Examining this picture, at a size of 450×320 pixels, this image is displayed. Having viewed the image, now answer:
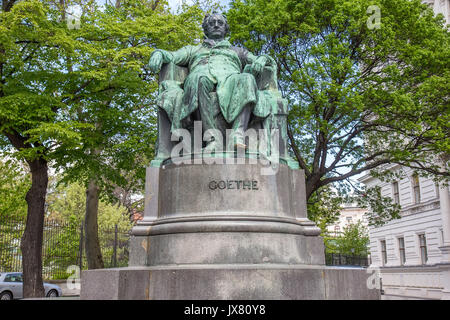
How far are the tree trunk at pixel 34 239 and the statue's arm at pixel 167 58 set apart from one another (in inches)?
373

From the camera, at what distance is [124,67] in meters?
16.3

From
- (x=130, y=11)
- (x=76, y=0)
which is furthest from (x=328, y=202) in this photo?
(x=76, y=0)

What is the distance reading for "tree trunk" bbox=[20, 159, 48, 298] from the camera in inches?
590

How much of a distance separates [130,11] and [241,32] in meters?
4.80

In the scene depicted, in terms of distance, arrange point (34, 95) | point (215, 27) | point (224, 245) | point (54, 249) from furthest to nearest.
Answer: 1. point (54, 249)
2. point (34, 95)
3. point (215, 27)
4. point (224, 245)

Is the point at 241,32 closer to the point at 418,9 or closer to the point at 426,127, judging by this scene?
the point at 418,9

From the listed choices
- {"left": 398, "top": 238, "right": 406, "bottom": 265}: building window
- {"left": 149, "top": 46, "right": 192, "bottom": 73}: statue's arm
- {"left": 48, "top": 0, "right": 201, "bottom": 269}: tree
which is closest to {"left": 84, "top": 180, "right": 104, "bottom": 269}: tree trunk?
{"left": 48, "top": 0, "right": 201, "bottom": 269}: tree

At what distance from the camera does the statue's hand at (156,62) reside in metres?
8.12

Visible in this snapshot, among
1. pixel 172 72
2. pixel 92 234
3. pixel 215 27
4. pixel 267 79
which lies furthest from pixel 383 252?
pixel 172 72

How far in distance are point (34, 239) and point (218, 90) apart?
10.7 m

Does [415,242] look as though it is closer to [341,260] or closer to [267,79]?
[341,260]

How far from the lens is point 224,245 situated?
20.7 feet

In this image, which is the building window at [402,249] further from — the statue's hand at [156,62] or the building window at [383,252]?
the statue's hand at [156,62]

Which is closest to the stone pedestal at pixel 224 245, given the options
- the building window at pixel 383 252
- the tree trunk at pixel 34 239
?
the tree trunk at pixel 34 239
